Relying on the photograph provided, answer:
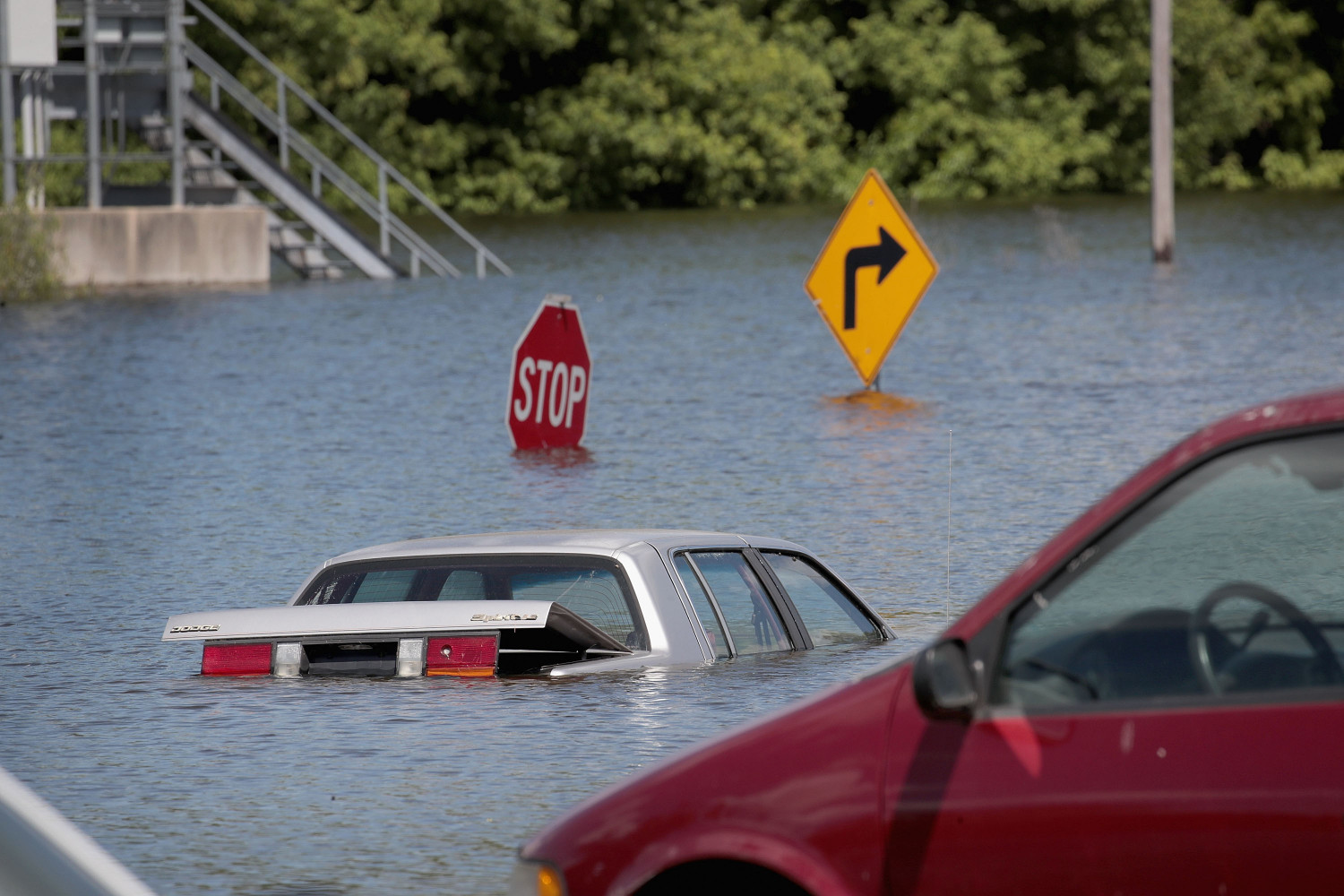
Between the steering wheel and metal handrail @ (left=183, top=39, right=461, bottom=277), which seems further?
metal handrail @ (left=183, top=39, right=461, bottom=277)

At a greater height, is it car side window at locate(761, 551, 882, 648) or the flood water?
car side window at locate(761, 551, 882, 648)

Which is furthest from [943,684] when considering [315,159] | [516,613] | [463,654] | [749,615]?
[315,159]

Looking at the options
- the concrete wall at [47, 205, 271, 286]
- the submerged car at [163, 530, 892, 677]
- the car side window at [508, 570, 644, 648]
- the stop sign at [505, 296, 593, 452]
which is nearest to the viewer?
the submerged car at [163, 530, 892, 677]

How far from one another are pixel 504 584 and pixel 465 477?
27.5ft

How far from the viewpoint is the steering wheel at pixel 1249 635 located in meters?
4.23

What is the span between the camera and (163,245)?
38.1 metres

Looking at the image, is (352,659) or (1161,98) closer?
(352,659)

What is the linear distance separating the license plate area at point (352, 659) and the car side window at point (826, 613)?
1.55m

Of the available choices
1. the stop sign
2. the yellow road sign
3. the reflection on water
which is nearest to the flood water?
the reflection on water

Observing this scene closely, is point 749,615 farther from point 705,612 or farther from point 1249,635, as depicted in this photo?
point 1249,635

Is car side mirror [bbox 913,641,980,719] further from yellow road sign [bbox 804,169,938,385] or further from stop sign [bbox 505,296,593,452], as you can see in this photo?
yellow road sign [bbox 804,169,938,385]

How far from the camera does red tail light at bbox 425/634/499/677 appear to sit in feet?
27.7

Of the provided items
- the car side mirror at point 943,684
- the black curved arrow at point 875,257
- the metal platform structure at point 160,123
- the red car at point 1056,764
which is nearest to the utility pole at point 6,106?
the metal platform structure at point 160,123

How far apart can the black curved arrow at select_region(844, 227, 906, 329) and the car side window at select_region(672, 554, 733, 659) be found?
12.2 metres
